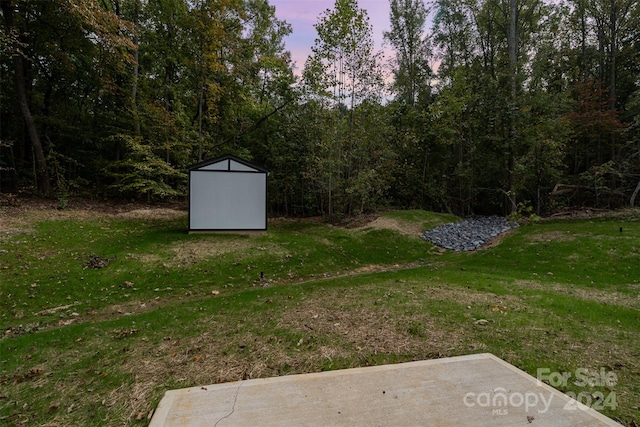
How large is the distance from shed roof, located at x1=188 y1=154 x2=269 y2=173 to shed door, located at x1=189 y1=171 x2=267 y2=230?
12 centimetres

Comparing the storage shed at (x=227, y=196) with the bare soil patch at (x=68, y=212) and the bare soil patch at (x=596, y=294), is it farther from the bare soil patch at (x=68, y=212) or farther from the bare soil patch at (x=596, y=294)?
the bare soil patch at (x=596, y=294)

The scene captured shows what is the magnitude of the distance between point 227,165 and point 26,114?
744 cm

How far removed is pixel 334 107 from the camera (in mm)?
11141

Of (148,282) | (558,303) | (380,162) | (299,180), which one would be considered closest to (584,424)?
(558,303)

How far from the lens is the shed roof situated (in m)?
8.27

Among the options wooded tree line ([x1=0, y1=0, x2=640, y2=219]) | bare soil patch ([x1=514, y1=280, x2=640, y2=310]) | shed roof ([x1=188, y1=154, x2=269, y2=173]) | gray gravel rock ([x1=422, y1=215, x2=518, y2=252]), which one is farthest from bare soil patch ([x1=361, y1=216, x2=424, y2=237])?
bare soil patch ([x1=514, y1=280, x2=640, y2=310])

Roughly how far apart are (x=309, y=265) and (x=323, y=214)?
629 cm

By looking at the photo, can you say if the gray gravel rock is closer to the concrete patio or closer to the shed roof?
the shed roof

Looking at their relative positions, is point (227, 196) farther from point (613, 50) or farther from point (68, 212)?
point (613, 50)

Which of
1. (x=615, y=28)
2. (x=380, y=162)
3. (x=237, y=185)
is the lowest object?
(x=237, y=185)

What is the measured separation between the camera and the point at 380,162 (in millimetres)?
11984

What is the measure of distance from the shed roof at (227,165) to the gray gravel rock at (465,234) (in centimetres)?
559

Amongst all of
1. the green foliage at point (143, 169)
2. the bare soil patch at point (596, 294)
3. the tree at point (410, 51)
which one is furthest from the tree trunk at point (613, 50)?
the green foliage at point (143, 169)

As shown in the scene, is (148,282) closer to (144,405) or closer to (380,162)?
(144,405)
